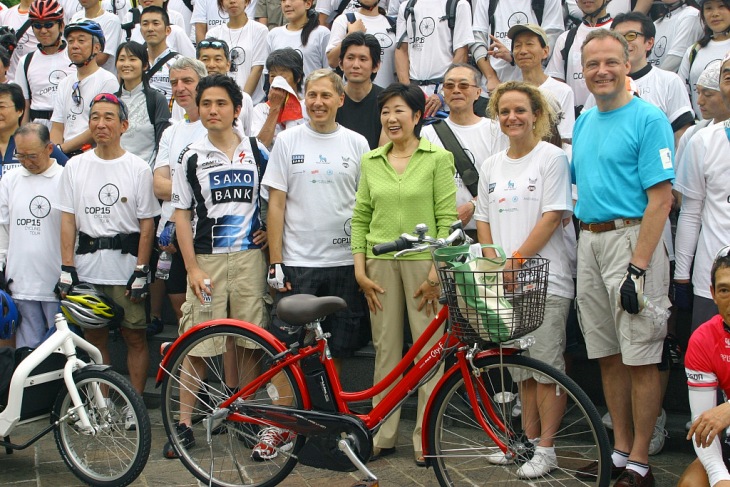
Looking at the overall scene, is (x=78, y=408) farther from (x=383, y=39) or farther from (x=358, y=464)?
(x=383, y=39)

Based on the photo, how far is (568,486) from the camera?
4.22 metres

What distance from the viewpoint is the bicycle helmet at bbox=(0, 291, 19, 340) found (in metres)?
5.21

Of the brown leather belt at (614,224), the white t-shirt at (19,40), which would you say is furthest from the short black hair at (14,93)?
the brown leather belt at (614,224)

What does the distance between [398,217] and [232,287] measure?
1.14 meters

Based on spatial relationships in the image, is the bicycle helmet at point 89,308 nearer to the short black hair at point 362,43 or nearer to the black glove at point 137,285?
the black glove at point 137,285

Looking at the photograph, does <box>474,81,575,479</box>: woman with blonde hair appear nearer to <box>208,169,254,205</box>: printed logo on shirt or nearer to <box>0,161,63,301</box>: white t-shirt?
<box>208,169,254,205</box>: printed logo on shirt

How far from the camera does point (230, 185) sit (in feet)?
16.9

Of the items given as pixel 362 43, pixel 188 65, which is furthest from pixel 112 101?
pixel 362 43

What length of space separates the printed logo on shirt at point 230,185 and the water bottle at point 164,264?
2.54 feet

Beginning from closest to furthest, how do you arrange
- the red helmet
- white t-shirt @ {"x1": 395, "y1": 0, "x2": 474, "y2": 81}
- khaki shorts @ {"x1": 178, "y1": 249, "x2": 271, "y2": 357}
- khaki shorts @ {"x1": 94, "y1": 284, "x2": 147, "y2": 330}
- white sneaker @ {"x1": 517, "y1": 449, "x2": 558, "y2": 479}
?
1. white sneaker @ {"x1": 517, "y1": 449, "x2": 558, "y2": 479}
2. khaki shorts @ {"x1": 178, "y1": 249, "x2": 271, "y2": 357}
3. khaki shorts @ {"x1": 94, "y1": 284, "x2": 147, "y2": 330}
4. white t-shirt @ {"x1": 395, "y1": 0, "x2": 474, "y2": 81}
5. the red helmet

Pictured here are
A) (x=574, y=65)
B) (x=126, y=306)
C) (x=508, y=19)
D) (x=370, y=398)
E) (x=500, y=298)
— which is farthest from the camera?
(x=508, y=19)

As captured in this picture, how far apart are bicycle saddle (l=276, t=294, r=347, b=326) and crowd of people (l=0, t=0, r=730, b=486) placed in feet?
2.24

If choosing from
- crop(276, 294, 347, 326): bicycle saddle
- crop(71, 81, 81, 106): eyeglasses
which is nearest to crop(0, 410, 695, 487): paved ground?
crop(276, 294, 347, 326): bicycle saddle

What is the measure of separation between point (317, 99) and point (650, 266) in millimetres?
2112
